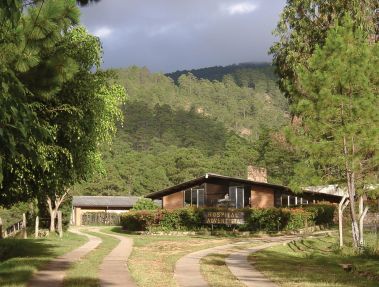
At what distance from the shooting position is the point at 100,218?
2422 inches

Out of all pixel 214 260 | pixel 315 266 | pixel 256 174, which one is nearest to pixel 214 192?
pixel 256 174

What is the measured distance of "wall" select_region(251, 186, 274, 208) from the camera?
36.2 m

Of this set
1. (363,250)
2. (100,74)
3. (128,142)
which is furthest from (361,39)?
(128,142)

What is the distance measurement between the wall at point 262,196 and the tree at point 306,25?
903 cm

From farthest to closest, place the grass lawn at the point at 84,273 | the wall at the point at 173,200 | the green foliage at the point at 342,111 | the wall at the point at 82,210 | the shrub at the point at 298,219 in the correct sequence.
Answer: the wall at the point at 82,210 < the wall at the point at 173,200 < the shrub at the point at 298,219 < the green foliage at the point at 342,111 < the grass lawn at the point at 84,273

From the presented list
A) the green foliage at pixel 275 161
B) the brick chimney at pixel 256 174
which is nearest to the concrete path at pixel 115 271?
the brick chimney at pixel 256 174

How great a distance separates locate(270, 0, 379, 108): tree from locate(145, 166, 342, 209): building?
9.13 m

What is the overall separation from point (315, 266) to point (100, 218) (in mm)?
49151

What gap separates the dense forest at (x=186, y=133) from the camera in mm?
84000

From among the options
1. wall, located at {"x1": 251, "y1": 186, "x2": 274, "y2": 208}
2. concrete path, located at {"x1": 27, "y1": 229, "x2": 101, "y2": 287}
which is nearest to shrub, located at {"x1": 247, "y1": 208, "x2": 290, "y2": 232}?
wall, located at {"x1": 251, "y1": 186, "x2": 274, "y2": 208}

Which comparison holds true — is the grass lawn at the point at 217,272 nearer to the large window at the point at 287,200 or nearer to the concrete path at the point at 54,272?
the concrete path at the point at 54,272

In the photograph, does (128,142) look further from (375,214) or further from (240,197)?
(375,214)

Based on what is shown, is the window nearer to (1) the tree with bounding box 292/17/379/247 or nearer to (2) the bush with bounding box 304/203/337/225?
(2) the bush with bounding box 304/203/337/225

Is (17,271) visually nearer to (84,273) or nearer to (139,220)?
(84,273)
